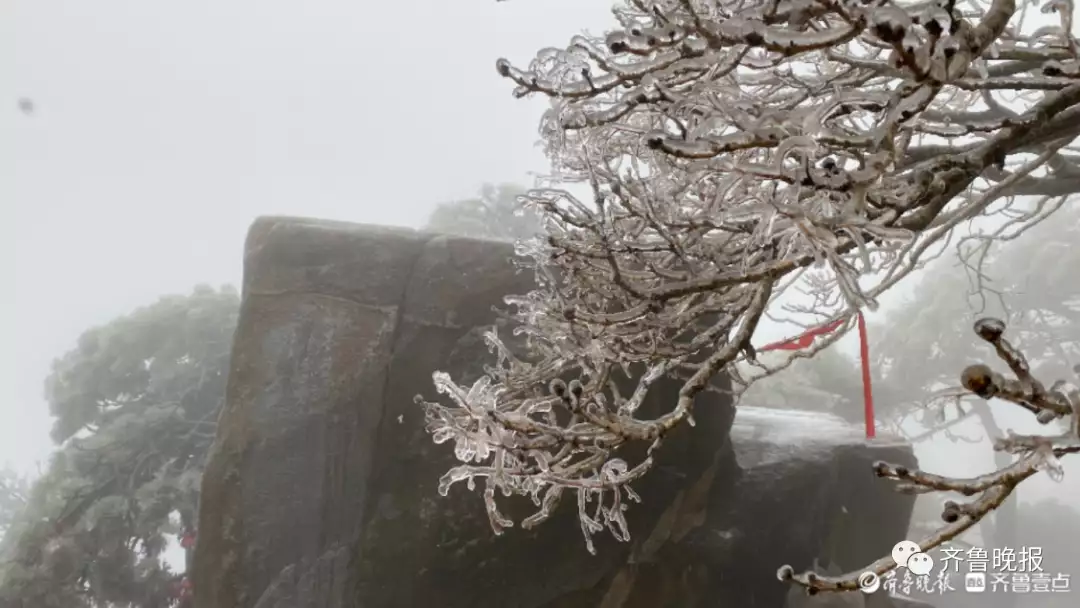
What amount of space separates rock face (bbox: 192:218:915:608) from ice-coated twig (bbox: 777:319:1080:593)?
9.68 feet

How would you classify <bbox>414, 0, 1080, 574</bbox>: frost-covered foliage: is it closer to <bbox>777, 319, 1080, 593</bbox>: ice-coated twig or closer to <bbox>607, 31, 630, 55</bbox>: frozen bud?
<bbox>607, 31, 630, 55</bbox>: frozen bud

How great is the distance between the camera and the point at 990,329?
95 cm

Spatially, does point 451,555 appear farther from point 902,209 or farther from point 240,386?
point 902,209

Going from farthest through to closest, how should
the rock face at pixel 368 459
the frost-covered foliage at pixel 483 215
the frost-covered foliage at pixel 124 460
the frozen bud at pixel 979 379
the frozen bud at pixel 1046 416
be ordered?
the frost-covered foliage at pixel 483 215
the frost-covered foliage at pixel 124 460
the rock face at pixel 368 459
the frozen bud at pixel 1046 416
the frozen bud at pixel 979 379

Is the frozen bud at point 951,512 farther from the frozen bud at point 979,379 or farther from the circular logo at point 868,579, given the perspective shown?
the frozen bud at point 979,379

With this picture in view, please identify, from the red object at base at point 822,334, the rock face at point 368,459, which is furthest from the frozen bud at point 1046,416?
the rock face at point 368,459

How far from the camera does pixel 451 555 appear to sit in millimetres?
3904

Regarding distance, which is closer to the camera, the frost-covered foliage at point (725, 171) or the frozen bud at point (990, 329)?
the frozen bud at point (990, 329)

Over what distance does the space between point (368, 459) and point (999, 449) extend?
354 centimetres

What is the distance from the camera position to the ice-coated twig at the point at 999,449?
0.96 metres

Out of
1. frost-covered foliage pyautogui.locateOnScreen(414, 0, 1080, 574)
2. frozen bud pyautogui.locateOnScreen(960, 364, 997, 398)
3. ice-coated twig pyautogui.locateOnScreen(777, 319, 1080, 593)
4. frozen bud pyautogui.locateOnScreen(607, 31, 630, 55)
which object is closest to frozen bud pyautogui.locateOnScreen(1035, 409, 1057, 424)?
ice-coated twig pyautogui.locateOnScreen(777, 319, 1080, 593)

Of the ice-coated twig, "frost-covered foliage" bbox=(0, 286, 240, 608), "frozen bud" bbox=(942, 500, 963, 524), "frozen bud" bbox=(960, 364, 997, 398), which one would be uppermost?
"frozen bud" bbox=(960, 364, 997, 398)

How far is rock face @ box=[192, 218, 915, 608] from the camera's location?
3930mm

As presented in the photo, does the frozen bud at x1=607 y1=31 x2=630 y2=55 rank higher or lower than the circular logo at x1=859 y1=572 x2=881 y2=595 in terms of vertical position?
higher
